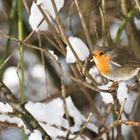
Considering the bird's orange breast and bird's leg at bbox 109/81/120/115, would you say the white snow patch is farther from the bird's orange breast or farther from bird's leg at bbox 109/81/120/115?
the bird's orange breast

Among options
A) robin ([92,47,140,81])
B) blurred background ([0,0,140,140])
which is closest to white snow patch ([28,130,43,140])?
blurred background ([0,0,140,140])

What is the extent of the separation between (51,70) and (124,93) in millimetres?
1650

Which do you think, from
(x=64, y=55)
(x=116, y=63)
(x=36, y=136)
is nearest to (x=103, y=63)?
(x=116, y=63)

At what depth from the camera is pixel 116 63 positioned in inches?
79.7

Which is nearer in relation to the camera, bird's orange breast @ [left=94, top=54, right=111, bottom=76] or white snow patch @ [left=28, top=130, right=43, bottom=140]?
white snow patch @ [left=28, top=130, right=43, bottom=140]

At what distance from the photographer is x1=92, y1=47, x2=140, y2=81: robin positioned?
1.89m

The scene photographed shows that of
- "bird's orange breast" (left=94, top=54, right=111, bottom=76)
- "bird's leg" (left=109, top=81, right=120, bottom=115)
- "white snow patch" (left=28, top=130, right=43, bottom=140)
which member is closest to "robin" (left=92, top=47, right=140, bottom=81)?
"bird's orange breast" (left=94, top=54, right=111, bottom=76)

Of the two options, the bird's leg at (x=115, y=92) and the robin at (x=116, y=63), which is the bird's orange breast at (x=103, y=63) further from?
the bird's leg at (x=115, y=92)

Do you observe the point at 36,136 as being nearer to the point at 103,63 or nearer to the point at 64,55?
the point at 64,55

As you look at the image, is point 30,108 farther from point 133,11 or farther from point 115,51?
point 133,11

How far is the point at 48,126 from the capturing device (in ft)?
5.99

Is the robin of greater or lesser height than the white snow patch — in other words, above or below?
above

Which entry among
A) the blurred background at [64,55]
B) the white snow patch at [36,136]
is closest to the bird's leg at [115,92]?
the blurred background at [64,55]

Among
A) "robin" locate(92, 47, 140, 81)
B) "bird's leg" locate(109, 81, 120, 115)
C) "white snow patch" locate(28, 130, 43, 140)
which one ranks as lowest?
"white snow patch" locate(28, 130, 43, 140)
